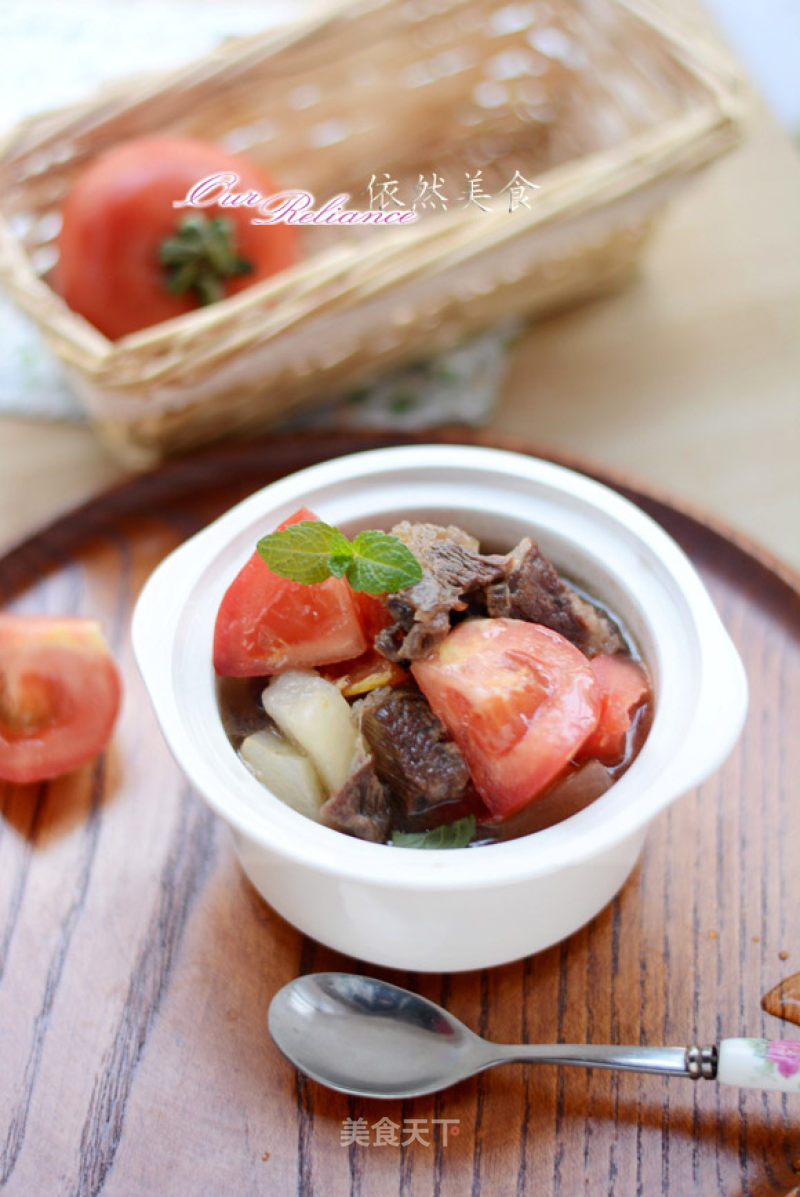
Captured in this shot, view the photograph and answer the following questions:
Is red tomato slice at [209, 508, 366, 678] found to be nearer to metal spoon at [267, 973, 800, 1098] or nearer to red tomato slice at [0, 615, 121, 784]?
red tomato slice at [0, 615, 121, 784]

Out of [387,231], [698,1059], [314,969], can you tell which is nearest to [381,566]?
[314,969]

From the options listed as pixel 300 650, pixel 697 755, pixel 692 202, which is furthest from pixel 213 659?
pixel 692 202

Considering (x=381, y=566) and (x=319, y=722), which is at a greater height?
(x=381, y=566)

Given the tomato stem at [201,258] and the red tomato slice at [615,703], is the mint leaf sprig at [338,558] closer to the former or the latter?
the red tomato slice at [615,703]

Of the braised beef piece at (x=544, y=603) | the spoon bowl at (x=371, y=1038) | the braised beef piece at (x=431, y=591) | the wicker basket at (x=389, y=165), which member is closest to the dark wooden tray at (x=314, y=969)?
the spoon bowl at (x=371, y=1038)

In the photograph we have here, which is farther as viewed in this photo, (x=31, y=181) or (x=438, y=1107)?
(x=31, y=181)

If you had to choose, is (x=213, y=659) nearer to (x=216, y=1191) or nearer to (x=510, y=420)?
(x=216, y=1191)

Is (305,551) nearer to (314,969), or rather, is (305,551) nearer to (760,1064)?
(314,969)
